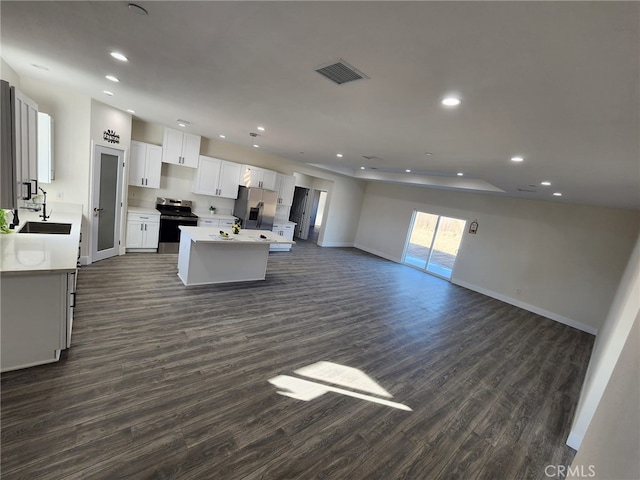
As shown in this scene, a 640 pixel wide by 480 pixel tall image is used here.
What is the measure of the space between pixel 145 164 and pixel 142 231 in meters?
1.45

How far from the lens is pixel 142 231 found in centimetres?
595

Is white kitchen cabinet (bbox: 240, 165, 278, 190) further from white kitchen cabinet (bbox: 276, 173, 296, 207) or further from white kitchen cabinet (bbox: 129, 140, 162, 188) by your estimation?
white kitchen cabinet (bbox: 129, 140, 162, 188)

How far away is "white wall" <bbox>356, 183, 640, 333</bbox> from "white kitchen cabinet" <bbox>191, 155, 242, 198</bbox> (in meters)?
6.08

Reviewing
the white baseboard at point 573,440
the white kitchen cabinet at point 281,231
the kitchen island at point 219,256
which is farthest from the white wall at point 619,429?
the white kitchen cabinet at point 281,231

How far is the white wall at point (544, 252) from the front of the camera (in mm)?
6070

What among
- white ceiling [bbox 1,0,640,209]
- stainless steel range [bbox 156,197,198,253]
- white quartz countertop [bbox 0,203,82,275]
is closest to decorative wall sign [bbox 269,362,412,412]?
white quartz countertop [bbox 0,203,82,275]

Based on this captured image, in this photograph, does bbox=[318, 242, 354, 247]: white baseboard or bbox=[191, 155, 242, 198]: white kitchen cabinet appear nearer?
bbox=[191, 155, 242, 198]: white kitchen cabinet

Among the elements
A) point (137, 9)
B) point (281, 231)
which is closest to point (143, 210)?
point (281, 231)

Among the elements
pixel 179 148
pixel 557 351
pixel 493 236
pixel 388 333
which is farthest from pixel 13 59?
pixel 493 236

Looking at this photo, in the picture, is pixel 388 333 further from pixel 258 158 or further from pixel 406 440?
pixel 258 158

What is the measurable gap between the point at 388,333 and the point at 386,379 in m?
1.19

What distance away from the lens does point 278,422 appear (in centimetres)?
240

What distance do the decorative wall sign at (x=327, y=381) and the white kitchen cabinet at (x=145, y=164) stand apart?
5.27 m

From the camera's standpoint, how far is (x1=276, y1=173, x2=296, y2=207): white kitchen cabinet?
8.34 m
